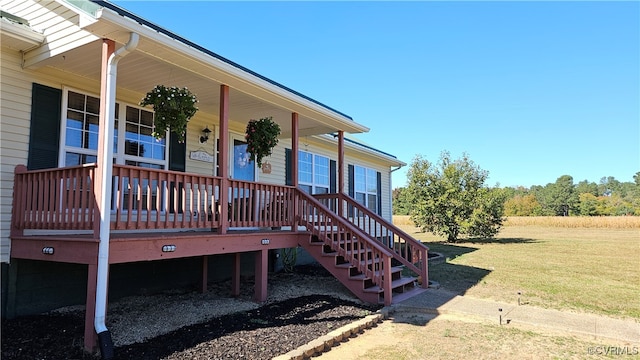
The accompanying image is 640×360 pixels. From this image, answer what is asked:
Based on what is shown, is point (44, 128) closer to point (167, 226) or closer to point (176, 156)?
point (176, 156)

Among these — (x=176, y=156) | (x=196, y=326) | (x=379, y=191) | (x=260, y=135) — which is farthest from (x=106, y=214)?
(x=379, y=191)

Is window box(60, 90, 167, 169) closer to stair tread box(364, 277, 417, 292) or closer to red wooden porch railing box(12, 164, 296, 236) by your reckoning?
red wooden porch railing box(12, 164, 296, 236)

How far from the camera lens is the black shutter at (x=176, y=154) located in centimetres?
672

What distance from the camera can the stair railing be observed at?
20.5ft

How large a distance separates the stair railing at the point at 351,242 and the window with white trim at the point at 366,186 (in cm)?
568

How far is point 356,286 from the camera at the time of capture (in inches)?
253

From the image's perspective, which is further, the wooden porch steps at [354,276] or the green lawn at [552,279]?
the green lawn at [552,279]

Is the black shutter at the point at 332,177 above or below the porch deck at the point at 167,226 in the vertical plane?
above

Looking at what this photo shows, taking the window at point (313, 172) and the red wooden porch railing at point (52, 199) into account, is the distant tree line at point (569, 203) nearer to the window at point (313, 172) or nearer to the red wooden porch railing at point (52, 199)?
A: the window at point (313, 172)

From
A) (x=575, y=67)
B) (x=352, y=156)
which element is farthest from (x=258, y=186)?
(x=575, y=67)

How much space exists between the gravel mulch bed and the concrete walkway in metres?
1.09

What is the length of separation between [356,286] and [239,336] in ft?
8.54

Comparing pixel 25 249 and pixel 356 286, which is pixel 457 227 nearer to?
pixel 356 286

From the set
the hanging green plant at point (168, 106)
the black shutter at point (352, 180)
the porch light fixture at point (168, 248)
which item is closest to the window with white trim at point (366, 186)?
the black shutter at point (352, 180)
